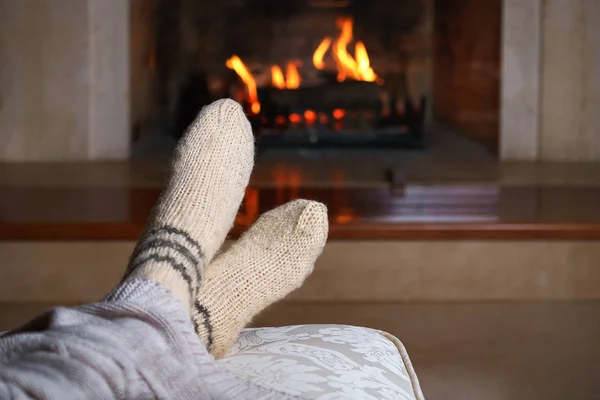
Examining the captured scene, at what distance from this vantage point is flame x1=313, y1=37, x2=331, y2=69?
7.73ft

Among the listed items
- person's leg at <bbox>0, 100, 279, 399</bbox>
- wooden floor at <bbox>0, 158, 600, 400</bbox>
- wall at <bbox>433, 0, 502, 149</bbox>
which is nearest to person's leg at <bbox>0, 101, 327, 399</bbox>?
person's leg at <bbox>0, 100, 279, 399</bbox>

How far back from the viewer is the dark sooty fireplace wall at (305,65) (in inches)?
91.7

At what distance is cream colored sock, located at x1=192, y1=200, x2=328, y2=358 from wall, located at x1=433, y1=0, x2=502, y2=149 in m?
1.44

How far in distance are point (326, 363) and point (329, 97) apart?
1.70 metres

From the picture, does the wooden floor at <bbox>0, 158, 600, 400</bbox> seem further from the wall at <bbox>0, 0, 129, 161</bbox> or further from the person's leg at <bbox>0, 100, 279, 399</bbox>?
the wall at <bbox>0, 0, 129, 161</bbox>

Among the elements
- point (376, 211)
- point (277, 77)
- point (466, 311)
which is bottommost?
point (466, 311)

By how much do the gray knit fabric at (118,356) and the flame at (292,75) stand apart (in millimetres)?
1757

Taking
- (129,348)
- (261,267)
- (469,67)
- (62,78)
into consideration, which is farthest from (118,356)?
(469,67)

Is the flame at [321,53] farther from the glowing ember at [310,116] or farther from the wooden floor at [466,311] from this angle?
the wooden floor at [466,311]

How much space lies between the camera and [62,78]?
2252 millimetres

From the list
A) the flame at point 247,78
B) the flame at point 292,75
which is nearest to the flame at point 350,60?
the flame at point 292,75

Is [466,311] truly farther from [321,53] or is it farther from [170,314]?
[321,53]

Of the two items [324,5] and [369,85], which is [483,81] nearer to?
[369,85]

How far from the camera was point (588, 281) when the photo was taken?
141cm
